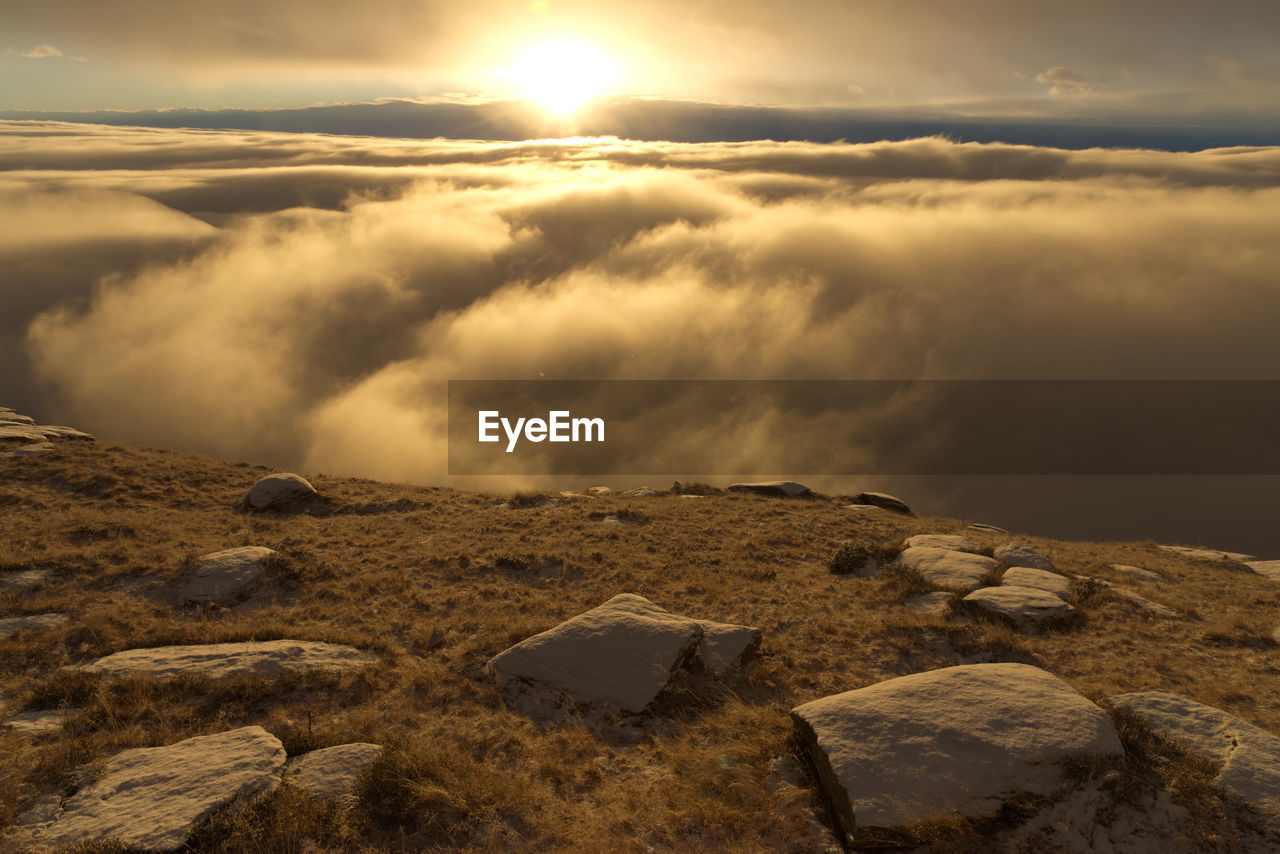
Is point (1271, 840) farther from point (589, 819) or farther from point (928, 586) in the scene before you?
point (928, 586)

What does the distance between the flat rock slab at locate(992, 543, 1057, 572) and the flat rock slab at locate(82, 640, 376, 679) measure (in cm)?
1502

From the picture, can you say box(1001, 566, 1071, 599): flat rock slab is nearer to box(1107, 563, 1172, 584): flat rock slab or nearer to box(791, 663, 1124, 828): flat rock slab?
box(1107, 563, 1172, 584): flat rock slab

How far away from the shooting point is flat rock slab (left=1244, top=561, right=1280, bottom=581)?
19616mm

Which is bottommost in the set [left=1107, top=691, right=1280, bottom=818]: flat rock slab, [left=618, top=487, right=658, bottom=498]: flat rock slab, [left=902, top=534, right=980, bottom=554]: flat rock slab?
[left=618, top=487, right=658, bottom=498]: flat rock slab

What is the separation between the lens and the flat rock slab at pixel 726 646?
33.7 ft

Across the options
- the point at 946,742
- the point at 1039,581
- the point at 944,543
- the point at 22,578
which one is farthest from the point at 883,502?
the point at 22,578

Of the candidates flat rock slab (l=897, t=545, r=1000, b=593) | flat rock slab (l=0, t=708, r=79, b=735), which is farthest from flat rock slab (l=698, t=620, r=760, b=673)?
flat rock slab (l=0, t=708, r=79, b=735)

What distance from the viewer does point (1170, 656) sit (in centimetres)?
1126

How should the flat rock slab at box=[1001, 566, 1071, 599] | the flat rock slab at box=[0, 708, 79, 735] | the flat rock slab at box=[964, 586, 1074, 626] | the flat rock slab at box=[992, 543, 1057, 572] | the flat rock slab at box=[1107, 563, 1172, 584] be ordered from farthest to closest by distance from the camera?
the flat rock slab at box=[1107, 563, 1172, 584]
the flat rock slab at box=[992, 543, 1057, 572]
the flat rock slab at box=[1001, 566, 1071, 599]
the flat rock slab at box=[964, 586, 1074, 626]
the flat rock slab at box=[0, 708, 79, 735]

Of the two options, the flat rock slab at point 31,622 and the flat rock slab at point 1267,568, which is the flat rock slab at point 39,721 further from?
the flat rock slab at point 1267,568

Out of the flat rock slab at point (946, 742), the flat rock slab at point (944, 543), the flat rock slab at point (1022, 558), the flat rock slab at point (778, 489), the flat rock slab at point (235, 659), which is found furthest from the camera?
the flat rock slab at point (778, 489)

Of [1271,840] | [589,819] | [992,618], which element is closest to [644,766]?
[589,819]

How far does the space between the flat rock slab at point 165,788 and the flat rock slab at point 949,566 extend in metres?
13.0

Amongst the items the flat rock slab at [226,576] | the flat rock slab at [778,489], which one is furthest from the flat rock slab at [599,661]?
the flat rock slab at [778,489]
